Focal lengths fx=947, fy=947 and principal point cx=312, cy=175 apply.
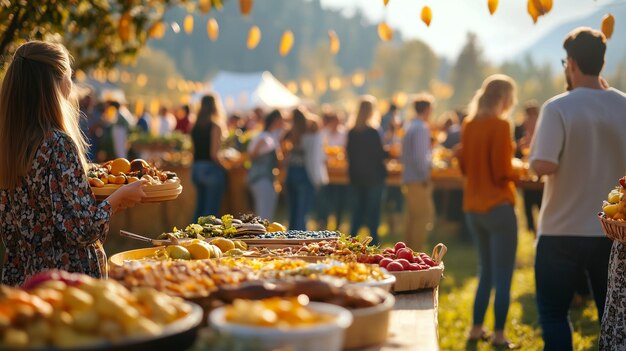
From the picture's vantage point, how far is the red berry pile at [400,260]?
3906 mm

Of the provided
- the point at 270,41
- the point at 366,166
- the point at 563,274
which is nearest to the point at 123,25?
the point at 563,274

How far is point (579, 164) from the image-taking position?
503 centimetres

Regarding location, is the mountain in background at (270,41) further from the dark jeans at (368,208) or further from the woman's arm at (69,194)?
the woman's arm at (69,194)

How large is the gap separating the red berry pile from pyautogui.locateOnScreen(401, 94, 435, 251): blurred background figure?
6.02 meters

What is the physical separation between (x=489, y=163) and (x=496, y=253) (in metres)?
0.65

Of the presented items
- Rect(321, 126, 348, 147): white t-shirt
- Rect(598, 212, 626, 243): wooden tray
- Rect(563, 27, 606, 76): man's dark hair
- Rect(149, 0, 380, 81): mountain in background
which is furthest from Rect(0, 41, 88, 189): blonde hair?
Rect(149, 0, 380, 81): mountain in background

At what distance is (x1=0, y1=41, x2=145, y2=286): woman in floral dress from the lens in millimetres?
3598

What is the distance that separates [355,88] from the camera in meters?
144

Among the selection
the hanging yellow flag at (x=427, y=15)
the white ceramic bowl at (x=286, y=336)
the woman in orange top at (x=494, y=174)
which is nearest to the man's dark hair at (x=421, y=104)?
the woman in orange top at (x=494, y=174)

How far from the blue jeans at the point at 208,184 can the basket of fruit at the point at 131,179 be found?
6.47 m

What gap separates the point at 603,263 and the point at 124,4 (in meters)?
4.18

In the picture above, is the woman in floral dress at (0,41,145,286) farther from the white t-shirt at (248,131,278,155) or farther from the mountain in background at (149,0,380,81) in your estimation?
the mountain in background at (149,0,380,81)

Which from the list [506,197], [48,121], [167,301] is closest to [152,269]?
[167,301]

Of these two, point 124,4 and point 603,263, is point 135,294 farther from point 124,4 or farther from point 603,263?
point 124,4
